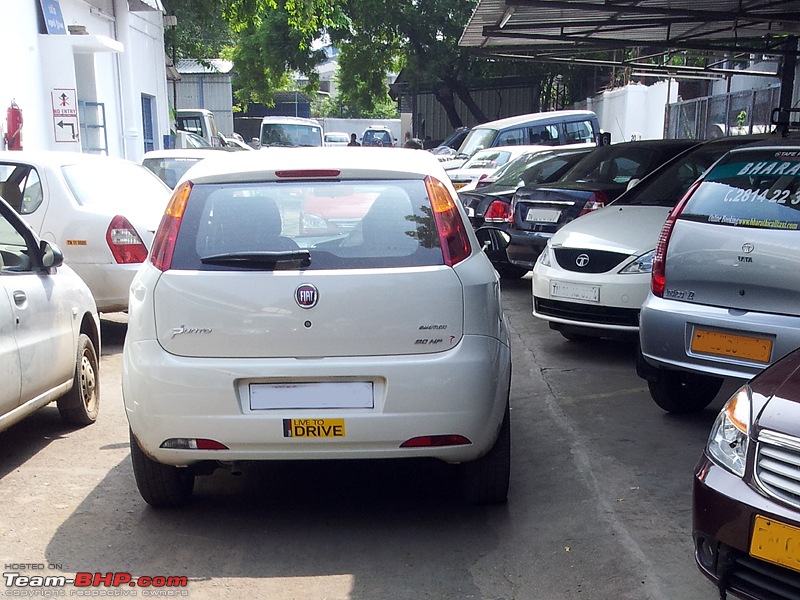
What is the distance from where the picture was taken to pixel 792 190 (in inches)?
198

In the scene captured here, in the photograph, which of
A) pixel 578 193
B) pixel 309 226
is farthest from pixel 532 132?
pixel 309 226

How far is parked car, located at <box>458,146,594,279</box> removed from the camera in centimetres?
1097

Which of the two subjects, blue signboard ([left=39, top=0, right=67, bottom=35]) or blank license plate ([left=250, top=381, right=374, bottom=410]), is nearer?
blank license plate ([left=250, top=381, right=374, bottom=410])

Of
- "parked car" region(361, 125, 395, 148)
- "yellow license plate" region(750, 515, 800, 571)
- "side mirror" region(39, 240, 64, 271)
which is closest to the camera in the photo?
"yellow license plate" region(750, 515, 800, 571)

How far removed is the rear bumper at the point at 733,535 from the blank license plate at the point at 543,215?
646cm

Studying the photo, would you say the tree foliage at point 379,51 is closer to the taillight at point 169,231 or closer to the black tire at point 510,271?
the black tire at point 510,271

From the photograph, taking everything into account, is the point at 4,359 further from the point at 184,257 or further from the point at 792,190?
the point at 792,190

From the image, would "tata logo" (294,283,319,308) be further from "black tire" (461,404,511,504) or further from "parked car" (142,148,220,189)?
"parked car" (142,148,220,189)

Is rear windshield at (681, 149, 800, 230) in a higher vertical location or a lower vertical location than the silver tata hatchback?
higher

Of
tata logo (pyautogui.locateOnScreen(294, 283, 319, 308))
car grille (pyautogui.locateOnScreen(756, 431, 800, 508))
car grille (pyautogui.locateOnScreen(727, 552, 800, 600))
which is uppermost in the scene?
tata logo (pyautogui.locateOnScreen(294, 283, 319, 308))

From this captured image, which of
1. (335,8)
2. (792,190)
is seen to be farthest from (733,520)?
(335,8)

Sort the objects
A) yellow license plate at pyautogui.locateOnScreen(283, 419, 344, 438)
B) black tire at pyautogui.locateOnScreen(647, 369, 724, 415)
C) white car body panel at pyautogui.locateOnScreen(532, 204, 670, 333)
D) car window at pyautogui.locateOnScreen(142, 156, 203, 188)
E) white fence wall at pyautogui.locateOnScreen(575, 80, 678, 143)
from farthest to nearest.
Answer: white fence wall at pyautogui.locateOnScreen(575, 80, 678, 143) < car window at pyautogui.locateOnScreen(142, 156, 203, 188) < white car body panel at pyautogui.locateOnScreen(532, 204, 670, 333) < black tire at pyautogui.locateOnScreen(647, 369, 724, 415) < yellow license plate at pyautogui.locateOnScreen(283, 419, 344, 438)

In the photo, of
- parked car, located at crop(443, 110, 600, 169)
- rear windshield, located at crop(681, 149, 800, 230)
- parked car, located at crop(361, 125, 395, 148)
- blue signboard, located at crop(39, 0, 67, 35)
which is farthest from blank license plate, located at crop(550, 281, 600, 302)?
parked car, located at crop(361, 125, 395, 148)

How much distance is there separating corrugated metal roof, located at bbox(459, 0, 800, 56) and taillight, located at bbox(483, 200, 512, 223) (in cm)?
220
